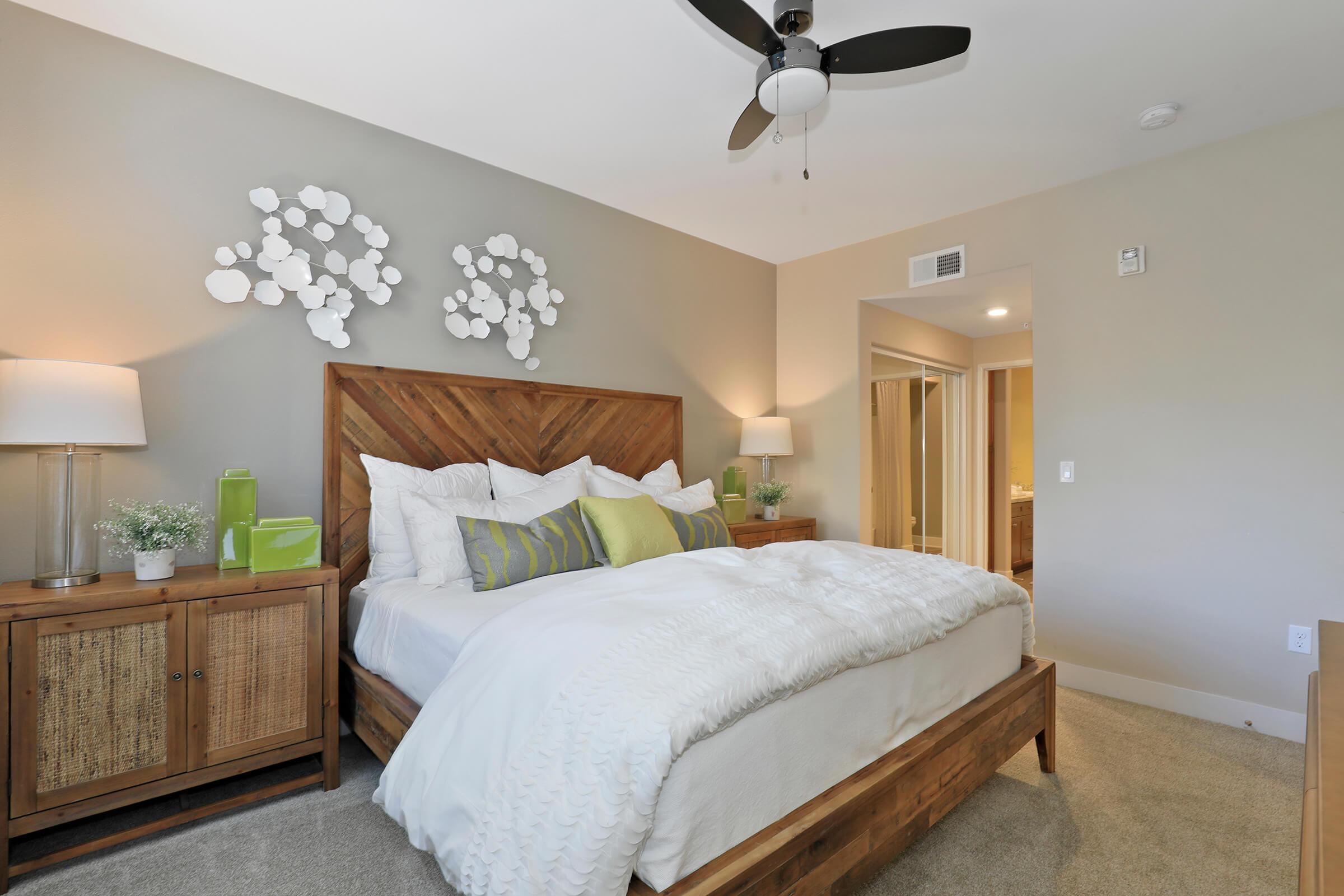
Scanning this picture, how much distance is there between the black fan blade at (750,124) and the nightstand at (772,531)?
2.11 m

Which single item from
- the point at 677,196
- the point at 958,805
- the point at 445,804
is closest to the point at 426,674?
the point at 445,804

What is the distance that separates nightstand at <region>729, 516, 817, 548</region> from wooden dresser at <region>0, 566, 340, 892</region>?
221 cm

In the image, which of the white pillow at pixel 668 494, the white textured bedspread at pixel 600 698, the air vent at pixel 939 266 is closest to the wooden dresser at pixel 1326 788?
the white textured bedspread at pixel 600 698

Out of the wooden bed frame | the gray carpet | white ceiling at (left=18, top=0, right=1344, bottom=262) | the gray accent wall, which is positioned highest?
white ceiling at (left=18, top=0, right=1344, bottom=262)

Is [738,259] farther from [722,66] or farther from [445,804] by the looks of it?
[445,804]

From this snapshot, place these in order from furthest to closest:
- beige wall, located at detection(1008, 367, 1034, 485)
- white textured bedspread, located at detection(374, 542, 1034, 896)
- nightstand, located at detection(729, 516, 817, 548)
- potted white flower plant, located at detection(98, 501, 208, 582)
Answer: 1. beige wall, located at detection(1008, 367, 1034, 485)
2. nightstand, located at detection(729, 516, 817, 548)
3. potted white flower plant, located at detection(98, 501, 208, 582)
4. white textured bedspread, located at detection(374, 542, 1034, 896)

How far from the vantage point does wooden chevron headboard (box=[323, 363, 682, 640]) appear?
2.87 metres

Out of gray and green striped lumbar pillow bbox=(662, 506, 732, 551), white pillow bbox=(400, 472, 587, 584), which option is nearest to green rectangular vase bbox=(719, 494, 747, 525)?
gray and green striped lumbar pillow bbox=(662, 506, 732, 551)

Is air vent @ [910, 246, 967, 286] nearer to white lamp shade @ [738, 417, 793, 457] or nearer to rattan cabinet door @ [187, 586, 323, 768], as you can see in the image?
white lamp shade @ [738, 417, 793, 457]

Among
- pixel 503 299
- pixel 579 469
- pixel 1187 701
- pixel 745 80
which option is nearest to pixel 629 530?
pixel 579 469

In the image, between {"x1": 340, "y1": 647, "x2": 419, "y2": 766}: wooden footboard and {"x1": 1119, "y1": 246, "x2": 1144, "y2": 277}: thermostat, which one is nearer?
{"x1": 340, "y1": 647, "x2": 419, "y2": 766}: wooden footboard

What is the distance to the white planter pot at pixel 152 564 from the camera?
2180 mm

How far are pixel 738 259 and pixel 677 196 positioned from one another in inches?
43.1

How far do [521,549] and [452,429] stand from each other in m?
0.97
